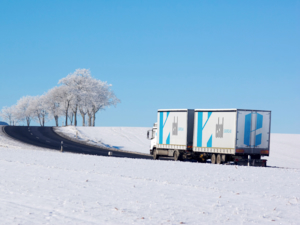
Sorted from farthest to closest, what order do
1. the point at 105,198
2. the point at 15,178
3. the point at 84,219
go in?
the point at 15,178 → the point at 105,198 → the point at 84,219

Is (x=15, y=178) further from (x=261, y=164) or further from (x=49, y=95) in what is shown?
(x=49, y=95)

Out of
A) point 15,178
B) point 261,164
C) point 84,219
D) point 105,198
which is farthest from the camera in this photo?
point 261,164

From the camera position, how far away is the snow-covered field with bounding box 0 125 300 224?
865 cm

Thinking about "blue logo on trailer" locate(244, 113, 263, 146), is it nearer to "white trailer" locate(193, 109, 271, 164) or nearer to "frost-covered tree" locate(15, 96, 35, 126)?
"white trailer" locate(193, 109, 271, 164)

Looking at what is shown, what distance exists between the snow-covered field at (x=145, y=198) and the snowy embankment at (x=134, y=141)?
26.3 m

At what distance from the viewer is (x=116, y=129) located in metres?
73.1

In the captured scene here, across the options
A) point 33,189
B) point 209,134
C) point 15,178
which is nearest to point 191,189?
point 33,189

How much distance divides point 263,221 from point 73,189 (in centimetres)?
627

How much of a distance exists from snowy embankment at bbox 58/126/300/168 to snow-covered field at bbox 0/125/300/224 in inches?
1036

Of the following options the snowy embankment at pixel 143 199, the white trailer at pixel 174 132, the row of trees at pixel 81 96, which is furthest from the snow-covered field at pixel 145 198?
the row of trees at pixel 81 96

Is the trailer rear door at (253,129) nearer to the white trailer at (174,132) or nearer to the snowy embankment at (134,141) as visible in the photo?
the white trailer at (174,132)

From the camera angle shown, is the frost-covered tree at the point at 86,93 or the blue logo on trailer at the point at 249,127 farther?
the frost-covered tree at the point at 86,93

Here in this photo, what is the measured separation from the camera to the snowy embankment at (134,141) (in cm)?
4503

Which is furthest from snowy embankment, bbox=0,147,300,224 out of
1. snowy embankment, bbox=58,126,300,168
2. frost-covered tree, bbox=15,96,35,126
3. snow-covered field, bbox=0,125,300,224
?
frost-covered tree, bbox=15,96,35,126
